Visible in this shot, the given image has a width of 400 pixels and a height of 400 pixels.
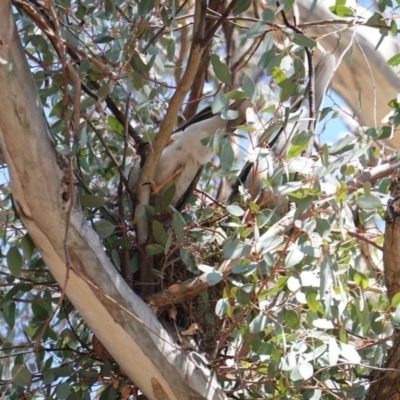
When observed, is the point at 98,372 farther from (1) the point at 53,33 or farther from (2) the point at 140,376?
(1) the point at 53,33

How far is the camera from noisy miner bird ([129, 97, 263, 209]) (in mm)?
1627

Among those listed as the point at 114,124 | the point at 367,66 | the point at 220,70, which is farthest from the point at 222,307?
the point at 367,66

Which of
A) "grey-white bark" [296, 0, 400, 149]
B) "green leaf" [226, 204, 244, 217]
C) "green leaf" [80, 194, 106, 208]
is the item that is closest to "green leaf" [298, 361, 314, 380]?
"green leaf" [226, 204, 244, 217]

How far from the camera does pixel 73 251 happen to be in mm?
1292

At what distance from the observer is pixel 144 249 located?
1.55m

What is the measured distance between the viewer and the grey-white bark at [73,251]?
1.22m

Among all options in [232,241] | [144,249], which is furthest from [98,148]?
[232,241]

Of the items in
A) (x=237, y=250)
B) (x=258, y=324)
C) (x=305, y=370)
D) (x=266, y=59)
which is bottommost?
(x=305, y=370)

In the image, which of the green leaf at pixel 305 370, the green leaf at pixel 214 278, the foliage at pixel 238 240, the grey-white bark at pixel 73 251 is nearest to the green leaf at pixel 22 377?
the foliage at pixel 238 240

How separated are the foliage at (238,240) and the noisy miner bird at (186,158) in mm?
63

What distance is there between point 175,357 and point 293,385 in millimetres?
220

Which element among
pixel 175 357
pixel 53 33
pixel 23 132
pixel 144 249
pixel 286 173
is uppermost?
pixel 53 33

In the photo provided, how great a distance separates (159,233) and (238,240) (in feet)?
0.71

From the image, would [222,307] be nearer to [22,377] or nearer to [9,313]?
[22,377]
